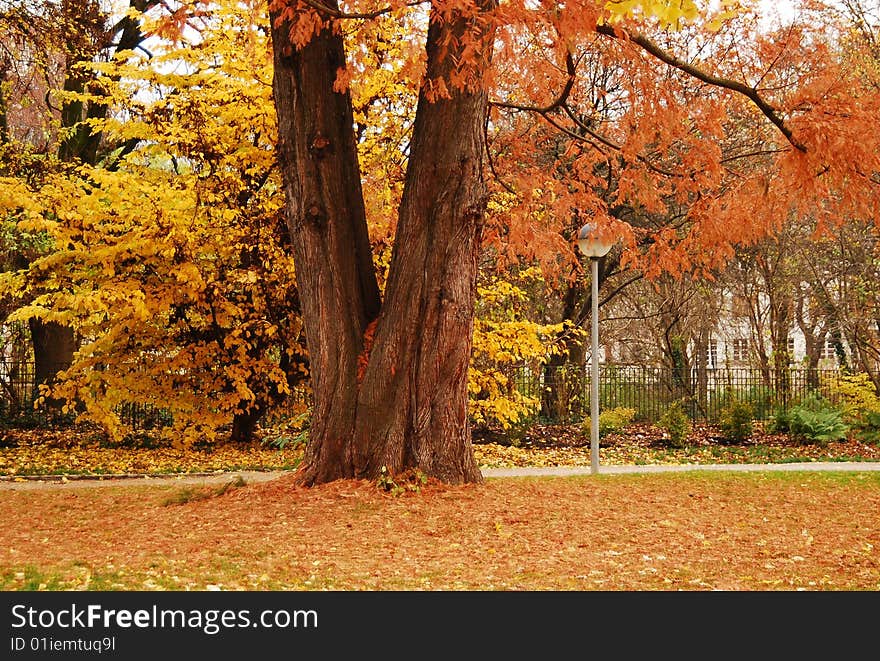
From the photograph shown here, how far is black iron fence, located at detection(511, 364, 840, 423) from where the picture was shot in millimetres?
17859

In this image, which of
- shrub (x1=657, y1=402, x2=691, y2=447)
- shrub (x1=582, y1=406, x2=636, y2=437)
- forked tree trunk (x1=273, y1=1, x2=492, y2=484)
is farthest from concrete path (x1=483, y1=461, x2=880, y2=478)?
shrub (x1=582, y1=406, x2=636, y2=437)

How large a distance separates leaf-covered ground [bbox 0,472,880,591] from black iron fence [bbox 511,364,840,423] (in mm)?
8332

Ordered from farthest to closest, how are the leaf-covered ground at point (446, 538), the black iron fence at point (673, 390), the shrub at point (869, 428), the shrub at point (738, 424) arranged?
1. the black iron fence at point (673, 390)
2. the shrub at point (738, 424)
3. the shrub at point (869, 428)
4. the leaf-covered ground at point (446, 538)

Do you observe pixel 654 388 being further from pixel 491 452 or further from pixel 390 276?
pixel 390 276

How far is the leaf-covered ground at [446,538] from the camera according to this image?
5.27m

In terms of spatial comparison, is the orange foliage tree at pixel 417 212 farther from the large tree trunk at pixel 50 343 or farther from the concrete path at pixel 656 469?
the large tree trunk at pixel 50 343

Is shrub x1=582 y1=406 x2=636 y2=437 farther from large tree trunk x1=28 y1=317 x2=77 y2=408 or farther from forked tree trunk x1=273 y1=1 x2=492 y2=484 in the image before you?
large tree trunk x1=28 y1=317 x2=77 y2=408

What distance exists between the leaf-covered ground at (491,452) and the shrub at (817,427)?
0.16 m

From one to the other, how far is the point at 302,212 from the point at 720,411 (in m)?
12.2

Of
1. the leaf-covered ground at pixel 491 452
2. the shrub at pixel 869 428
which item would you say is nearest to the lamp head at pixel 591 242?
the leaf-covered ground at pixel 491 452

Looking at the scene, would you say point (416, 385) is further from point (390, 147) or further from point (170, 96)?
point (170, 96)

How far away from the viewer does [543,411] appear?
18.0 m

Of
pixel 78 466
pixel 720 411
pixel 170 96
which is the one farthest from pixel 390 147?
pixel 720 411
